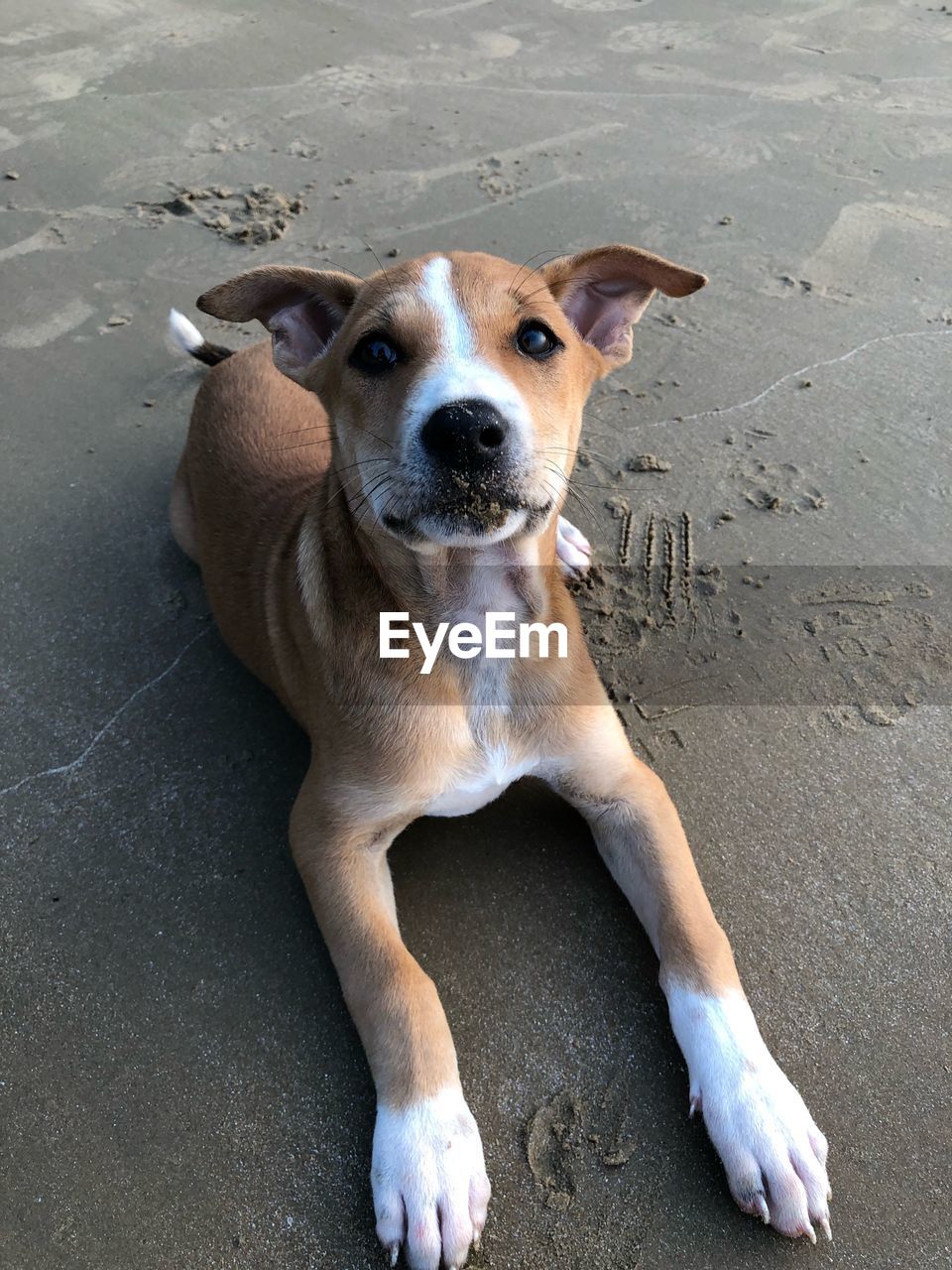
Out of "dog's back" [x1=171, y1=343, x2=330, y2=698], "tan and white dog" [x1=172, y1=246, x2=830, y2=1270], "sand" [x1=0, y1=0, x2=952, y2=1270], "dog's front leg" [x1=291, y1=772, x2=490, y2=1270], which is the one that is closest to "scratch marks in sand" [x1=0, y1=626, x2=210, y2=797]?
"sand" [x1=0, y1=0, x2=952, y2=1270]

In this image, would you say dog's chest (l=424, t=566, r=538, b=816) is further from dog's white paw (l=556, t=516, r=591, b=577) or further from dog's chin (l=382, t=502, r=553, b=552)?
dog's white paw (l=556, t=516, r=591, b=577)

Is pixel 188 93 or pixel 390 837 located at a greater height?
pixel 188 93

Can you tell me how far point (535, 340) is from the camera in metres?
2.81

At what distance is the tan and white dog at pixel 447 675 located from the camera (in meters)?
2.38

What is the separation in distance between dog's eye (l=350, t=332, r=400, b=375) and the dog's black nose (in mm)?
420

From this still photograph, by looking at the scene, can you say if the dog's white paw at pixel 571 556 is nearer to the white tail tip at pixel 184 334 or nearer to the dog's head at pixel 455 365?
the dog's head at pixel 455 365

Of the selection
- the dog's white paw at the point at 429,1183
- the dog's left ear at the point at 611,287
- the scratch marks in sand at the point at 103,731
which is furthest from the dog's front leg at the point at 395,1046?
the dog's left ear at the point at 611,287

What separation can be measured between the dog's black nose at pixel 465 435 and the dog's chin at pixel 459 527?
0.15 meters

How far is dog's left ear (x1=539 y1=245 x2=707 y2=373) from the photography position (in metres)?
3.00

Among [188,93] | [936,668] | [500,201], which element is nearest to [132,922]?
[936,668]

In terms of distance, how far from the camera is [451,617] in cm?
289

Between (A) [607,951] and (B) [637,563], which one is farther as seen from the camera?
(B) [637,563]

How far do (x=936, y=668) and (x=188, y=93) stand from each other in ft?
25.6

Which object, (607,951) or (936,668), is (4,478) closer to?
(607,951)
